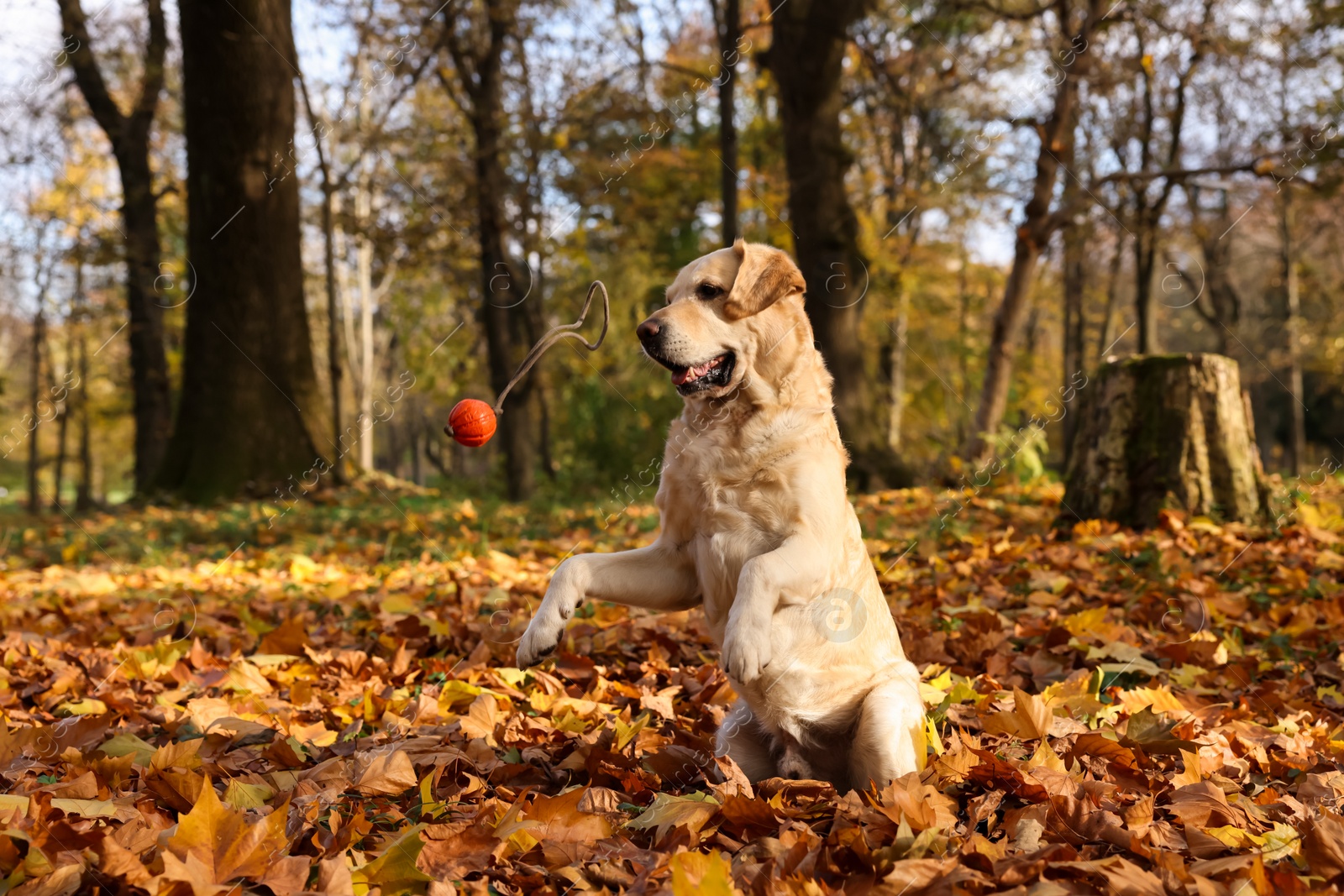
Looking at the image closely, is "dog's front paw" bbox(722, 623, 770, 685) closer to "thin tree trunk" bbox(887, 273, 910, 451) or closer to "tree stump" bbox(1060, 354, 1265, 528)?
"tree stump" bbox(1060, 354, 1265, 528)

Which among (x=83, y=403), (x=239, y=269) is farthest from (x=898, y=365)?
(x=83, y=403)

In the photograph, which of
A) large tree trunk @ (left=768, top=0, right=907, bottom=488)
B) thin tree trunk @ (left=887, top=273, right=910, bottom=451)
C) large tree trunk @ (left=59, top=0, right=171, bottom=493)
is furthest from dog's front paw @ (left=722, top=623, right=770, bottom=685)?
thin tree trunk @ (left=887, top=273, right=910, bottom=451)

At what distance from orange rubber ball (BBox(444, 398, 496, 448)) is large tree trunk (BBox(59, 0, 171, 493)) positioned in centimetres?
1456

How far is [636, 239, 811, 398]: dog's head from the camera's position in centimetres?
278

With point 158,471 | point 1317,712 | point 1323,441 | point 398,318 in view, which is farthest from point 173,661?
point 1323,441

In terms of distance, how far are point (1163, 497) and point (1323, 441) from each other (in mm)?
29533

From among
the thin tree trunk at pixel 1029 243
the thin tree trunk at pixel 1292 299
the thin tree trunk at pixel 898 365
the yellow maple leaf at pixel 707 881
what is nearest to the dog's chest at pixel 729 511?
the yellow maple leaf at pixel 707 881

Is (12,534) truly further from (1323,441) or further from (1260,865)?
(1323,441)

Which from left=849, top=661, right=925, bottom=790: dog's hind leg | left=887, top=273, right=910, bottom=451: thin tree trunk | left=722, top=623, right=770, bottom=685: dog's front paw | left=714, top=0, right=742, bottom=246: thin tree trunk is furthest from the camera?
left=887, top=273, right=910, bottom=451: thin tree trunk

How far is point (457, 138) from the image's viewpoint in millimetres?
17078

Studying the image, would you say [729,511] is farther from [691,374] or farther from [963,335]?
[963,335]

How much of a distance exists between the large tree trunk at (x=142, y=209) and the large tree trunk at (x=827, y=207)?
10.7 metres

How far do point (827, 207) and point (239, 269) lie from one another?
7212mm

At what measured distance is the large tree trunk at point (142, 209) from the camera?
15.5 m
